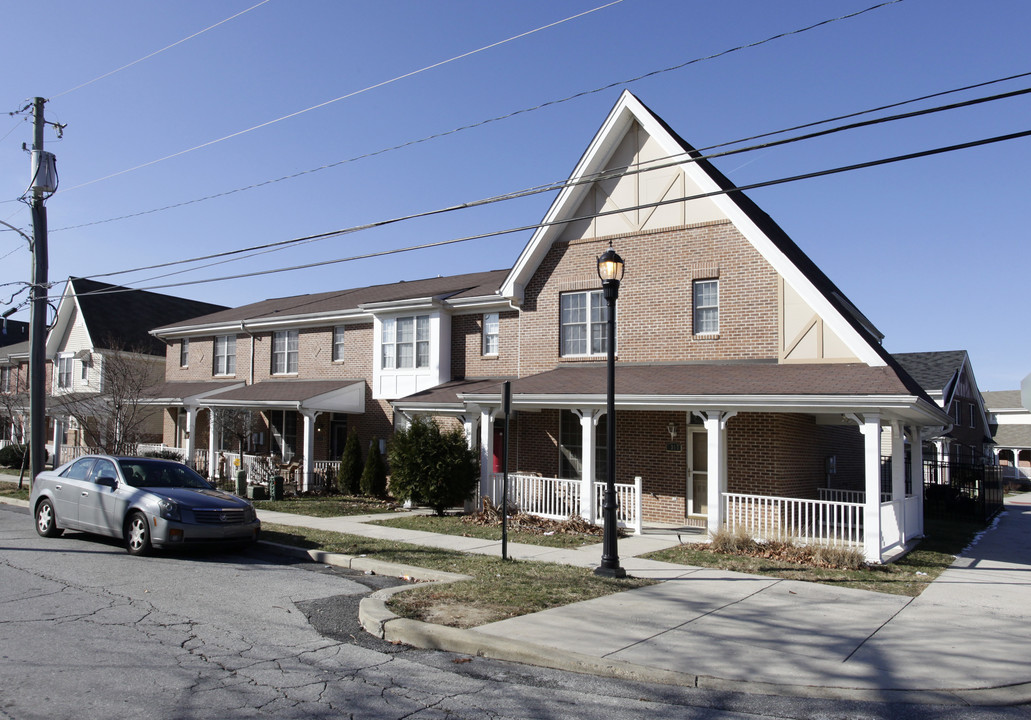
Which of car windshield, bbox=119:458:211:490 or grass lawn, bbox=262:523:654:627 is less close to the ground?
car windshield, bbox=119:458:211:490

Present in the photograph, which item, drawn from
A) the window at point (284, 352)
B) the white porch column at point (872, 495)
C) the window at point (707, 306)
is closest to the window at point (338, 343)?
the window at point (284, 352)

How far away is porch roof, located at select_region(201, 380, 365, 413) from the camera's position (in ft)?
75.0

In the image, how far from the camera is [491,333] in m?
21.9

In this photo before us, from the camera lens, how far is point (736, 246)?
16.5 m

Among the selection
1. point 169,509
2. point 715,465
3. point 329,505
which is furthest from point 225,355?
point 715,465

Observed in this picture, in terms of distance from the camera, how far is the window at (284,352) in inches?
1073

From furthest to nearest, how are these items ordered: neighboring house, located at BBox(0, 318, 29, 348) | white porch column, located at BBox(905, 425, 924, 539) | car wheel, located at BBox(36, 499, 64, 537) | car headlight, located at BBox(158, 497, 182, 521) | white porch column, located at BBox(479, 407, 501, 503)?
neighboring house, located at BBox(0, 318, 29, 348)
white porch column, located at BBox(479, 407, 501, 503)
white porch column, located at BBox(905, 425, 924, 539)
car wheel, located at BBox(36, 499, 64, 537)
car headlight, located at BBox(158, 497, 182, 521)

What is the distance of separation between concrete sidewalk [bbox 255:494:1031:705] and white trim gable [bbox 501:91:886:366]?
5.49m

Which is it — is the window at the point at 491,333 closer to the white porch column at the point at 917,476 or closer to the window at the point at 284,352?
the window at the point at 284,352

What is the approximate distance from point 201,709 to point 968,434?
147 ft

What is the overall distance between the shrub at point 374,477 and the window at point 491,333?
174 inches

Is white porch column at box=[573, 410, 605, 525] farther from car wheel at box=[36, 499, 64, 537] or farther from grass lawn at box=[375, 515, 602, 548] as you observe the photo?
car wheel at box=[36, 499, 64, 537]

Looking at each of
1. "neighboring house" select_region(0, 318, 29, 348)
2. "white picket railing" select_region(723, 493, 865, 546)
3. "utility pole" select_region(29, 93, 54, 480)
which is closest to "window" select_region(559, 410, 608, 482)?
"white picket railing" select_region(723, 493, 865, 546)

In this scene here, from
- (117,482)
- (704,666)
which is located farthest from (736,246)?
(117,482)
